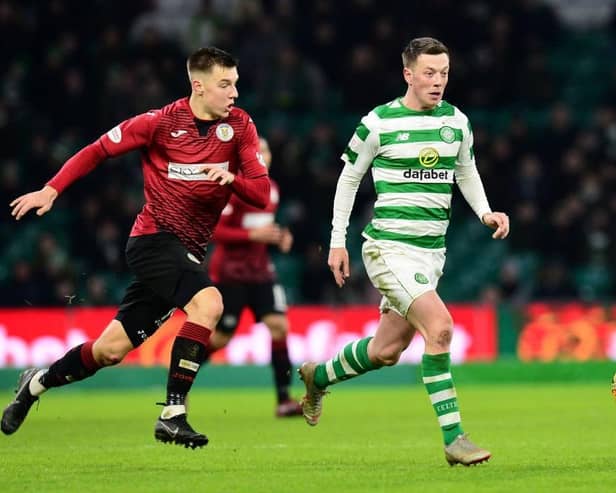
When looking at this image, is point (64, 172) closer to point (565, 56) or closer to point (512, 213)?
point (512, 213)

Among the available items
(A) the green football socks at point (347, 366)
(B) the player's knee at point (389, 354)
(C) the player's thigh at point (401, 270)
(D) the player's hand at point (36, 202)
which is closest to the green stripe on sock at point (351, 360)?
(A) the green football socks at point (347, 366)

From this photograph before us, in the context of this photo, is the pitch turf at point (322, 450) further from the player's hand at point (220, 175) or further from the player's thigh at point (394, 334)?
the player's hand at point (220, 175)

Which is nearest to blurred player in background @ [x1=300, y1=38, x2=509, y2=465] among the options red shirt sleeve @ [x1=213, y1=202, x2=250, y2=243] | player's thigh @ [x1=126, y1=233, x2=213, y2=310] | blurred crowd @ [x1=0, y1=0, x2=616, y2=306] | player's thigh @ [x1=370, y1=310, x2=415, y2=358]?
player's thigh @ [x1=370, y1=310, x2=415, y2=358]

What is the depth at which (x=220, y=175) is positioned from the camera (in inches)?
310

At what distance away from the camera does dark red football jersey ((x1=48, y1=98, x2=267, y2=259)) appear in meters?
8.44

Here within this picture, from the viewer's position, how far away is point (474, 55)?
75.2ft

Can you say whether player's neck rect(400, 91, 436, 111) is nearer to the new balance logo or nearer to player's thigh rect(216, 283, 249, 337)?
the new balance logo

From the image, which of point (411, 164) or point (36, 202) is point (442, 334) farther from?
point (36, 202)

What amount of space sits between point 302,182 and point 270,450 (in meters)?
12.1

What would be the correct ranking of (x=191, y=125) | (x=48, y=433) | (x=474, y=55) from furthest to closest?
(x=474, y=55) → (x=48, y=433) → (x=191, y=125)

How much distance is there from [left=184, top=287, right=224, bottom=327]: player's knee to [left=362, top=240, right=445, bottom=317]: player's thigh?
89 cm

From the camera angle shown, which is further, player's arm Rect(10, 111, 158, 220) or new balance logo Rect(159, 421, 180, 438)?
player's arm Rect(10, 111, 158, 220)

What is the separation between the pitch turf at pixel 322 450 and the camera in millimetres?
6918

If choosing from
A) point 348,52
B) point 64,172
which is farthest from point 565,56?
point 64,172
